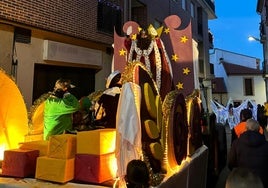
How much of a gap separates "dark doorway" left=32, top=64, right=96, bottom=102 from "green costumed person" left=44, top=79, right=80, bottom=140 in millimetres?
5172

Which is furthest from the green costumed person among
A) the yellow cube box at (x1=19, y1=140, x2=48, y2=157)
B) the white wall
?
the white wall

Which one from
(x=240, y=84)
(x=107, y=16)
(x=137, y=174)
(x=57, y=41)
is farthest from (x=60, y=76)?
(x=240, y=84)

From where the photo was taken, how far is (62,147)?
121 inches

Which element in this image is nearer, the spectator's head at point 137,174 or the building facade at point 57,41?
the spectator's head at point 137,174

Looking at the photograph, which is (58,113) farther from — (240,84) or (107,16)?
(240,84)

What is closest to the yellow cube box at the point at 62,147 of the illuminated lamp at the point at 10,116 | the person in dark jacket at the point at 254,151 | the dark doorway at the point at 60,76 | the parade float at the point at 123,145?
the parade float at the point at 123,145

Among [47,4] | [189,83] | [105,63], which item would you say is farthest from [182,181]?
[105,63]

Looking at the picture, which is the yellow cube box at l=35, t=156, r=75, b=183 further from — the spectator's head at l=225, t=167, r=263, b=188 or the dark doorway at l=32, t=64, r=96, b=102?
the dark doorway at l=32, t=64, r=96, b=102

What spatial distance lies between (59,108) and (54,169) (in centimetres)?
109

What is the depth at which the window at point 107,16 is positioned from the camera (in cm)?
1111

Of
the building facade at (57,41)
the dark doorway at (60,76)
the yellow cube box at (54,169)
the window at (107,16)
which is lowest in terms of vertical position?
the yellow cube box at (54,169)

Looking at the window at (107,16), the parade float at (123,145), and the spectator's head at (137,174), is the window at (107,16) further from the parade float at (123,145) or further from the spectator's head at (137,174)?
the spectator's head at (137,174)

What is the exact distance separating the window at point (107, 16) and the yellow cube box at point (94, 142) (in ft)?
27.3

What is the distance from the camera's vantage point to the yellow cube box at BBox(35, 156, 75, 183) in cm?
300
